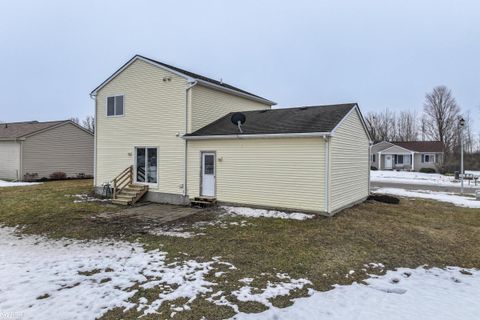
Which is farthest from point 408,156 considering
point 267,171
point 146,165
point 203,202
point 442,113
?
point 146,165

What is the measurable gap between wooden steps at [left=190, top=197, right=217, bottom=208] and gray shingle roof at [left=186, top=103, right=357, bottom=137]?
8.78 feet

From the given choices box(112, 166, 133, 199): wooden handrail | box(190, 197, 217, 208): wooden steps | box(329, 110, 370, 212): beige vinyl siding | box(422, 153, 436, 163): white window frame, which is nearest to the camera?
box(329, 110, 370, 212): beige vinyl siding

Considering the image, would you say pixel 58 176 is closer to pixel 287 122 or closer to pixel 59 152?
pixel 59 152

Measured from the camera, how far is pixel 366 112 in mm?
61281

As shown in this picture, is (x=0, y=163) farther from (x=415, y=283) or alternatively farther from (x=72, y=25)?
(x=415, y=283)

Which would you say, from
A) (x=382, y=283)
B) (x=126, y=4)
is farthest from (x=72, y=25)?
(x=382, y=283)

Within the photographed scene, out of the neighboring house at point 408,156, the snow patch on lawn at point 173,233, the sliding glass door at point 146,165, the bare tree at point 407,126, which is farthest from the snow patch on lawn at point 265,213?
the bare tree at point 407,126

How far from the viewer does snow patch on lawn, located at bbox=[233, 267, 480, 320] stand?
417cm

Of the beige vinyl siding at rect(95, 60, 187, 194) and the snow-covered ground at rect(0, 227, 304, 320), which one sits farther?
the beige vinyl siding at rect(95, 60, 187, 194)

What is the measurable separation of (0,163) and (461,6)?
32650 millimetres

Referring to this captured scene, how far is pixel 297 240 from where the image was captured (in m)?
7.71

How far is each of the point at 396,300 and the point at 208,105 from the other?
437 inches

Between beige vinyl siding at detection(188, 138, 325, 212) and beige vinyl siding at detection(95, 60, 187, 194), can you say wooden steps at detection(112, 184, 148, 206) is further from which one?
beige vinyl siding at detection(188, 138, 325, 212)

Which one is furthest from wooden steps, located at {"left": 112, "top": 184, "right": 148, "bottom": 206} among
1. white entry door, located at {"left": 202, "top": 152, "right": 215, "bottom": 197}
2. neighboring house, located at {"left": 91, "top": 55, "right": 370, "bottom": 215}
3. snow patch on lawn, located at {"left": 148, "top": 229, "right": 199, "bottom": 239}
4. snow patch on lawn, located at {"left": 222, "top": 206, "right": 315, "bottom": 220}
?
snow patch on lawn, located at {"left": 148, "top": 229, "right": 199, "bottom": 239}
